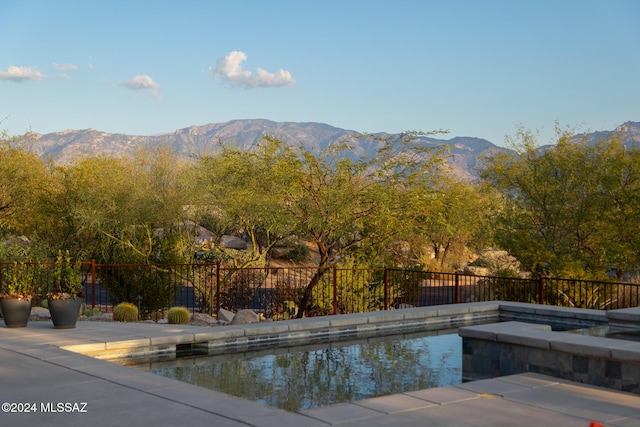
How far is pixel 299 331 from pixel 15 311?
4956 mm

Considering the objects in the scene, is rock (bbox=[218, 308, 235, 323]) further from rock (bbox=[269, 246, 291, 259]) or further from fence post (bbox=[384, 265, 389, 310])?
rock (bbox=[269, 246, 291, 259])

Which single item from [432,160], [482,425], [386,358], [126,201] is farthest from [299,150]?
[482,425]

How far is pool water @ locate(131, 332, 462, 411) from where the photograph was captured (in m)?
8.74

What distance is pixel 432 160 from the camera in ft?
62.1

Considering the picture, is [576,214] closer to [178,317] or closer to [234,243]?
[178,317]

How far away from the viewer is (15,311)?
12.4 m

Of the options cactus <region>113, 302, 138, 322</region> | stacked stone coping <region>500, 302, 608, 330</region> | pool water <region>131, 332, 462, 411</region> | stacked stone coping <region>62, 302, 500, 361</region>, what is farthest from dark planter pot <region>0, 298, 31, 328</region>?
stacked stone coping <region>500, 302, 608, 330</region>

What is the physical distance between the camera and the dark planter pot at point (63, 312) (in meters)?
12.2

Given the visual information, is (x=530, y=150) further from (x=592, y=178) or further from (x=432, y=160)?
(x=432, y=160)

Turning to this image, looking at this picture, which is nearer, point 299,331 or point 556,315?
point 299,331

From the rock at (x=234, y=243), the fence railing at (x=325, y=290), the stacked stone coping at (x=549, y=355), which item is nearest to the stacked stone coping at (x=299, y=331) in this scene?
the fence railing at (x=325, y=290)

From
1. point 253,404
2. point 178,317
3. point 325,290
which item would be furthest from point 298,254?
point 253,404

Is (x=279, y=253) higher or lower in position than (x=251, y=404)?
higher

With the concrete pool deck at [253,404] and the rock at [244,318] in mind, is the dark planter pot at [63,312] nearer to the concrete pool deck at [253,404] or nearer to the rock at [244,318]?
the concrete pool deck at [253,404]
